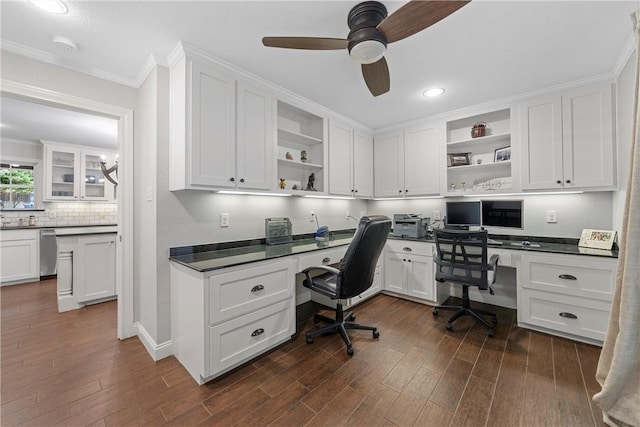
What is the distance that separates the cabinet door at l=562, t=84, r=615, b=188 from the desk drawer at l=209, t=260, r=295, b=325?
2.91 metres

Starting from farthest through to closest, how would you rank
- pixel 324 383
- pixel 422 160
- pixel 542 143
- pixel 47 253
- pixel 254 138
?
pixel 47 253, pixel 422 160, pixel 542 143, pixel 254 138, pixel 324 383

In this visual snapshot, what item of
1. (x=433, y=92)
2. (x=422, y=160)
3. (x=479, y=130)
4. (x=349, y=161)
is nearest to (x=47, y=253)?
(x=349, y=161)

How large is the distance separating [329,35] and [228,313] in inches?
83.9

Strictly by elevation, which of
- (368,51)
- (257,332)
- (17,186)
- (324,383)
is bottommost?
(324,383)

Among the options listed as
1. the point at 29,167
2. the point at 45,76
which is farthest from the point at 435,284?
the point at 29,167

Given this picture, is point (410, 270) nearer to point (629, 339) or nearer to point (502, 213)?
point (502, 213)

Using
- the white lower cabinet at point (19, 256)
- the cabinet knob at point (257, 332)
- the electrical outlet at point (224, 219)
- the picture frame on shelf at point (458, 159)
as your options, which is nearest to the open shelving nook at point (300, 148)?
the electrical outlet at point (224, 219)

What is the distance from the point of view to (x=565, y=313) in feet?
7.57

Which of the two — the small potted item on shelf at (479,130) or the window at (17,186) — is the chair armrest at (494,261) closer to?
the small potted item on shelf at (479,130)

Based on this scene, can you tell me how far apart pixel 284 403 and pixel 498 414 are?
1274 millimetres

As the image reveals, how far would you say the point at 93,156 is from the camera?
16.5 feet

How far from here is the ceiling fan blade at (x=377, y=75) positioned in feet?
5.99

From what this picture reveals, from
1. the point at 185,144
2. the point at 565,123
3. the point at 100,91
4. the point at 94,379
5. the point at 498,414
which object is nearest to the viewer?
the point at 498,414

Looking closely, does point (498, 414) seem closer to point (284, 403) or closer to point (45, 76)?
point (284, 403)
